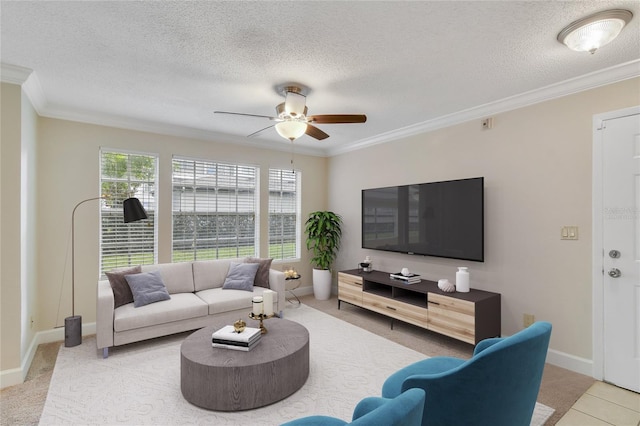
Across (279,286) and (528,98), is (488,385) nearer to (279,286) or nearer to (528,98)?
(528,98)

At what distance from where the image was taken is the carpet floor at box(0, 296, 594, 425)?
2.39 meters

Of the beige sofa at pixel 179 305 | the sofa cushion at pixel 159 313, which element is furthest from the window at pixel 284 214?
the sofa cushion at pixel 159 313

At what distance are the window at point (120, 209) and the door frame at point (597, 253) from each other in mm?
5071

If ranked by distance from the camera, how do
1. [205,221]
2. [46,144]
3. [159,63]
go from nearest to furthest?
[159,63] < [46,144] < [205,221]

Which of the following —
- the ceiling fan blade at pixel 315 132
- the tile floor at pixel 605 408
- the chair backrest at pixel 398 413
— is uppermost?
the ceiling fan blade at pixel 315 132

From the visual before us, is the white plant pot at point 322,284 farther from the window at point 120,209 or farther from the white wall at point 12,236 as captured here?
the white wall at point 12,236

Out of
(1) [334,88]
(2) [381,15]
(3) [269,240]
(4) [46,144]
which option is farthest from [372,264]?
(4) [46,144]

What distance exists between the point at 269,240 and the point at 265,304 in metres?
2.69

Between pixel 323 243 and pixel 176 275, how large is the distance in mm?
2431

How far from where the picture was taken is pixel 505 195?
3.55 meters

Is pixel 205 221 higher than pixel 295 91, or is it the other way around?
pixel 295 91

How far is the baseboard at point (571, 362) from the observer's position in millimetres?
2924

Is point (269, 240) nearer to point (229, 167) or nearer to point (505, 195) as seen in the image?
point (229, 167)

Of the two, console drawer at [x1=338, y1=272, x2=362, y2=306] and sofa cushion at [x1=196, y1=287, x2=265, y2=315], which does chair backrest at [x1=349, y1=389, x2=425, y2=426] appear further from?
console drawer at [x1=338, y1=272, x2=362, y2=306]
